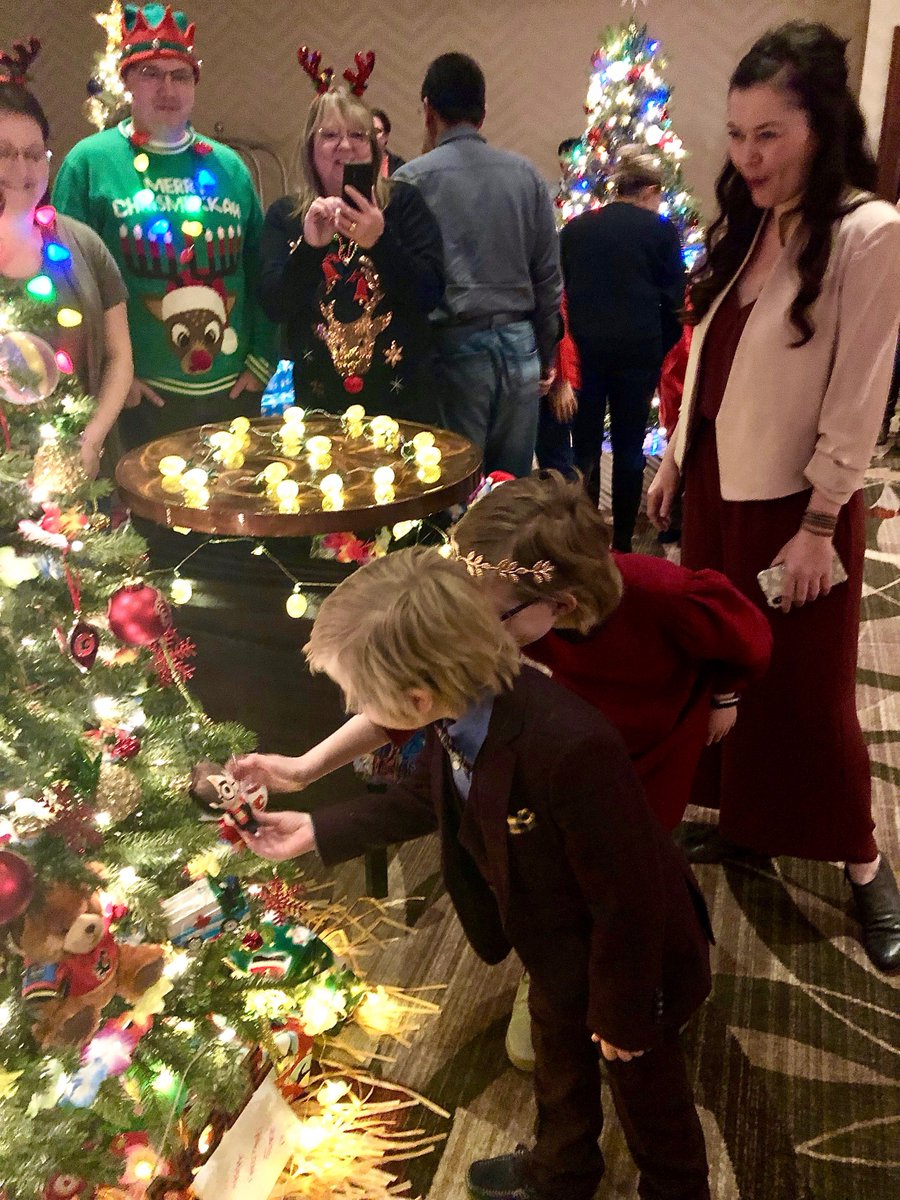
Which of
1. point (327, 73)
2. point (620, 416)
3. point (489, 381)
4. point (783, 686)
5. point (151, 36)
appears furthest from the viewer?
point (620, 416)

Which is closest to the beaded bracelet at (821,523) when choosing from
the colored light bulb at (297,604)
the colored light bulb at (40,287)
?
the colored light bulb at (297,604)

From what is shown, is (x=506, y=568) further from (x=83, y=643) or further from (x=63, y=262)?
(x=63, y=262)

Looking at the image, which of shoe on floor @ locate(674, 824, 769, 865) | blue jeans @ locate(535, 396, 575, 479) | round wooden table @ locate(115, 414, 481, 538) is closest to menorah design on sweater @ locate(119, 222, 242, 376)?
round wooden table @ locate(115, 414, 481, 538)

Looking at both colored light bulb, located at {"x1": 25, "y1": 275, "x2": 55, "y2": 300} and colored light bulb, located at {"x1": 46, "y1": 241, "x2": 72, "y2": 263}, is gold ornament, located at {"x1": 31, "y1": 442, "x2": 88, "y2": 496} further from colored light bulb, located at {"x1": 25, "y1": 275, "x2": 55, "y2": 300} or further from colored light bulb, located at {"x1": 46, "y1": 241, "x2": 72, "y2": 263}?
colored light bulb, located at {"x1": 46, "y1": 241, "x2": 72, "y2": 263}

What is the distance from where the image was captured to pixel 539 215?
245 centimetres

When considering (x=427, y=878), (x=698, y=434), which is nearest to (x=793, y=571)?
(x=698, y=434)

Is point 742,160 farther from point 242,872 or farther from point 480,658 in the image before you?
point 242,872

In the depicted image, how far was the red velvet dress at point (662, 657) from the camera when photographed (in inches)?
48.3

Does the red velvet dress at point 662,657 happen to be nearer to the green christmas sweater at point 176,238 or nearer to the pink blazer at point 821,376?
the pink blazer at point 821,376

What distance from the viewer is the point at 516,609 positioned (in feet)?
3.56

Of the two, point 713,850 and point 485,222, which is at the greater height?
point 485,222

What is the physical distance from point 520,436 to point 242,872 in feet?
5.25

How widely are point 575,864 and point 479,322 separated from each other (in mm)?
1769

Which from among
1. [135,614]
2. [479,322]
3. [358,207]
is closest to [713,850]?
[135,614]
